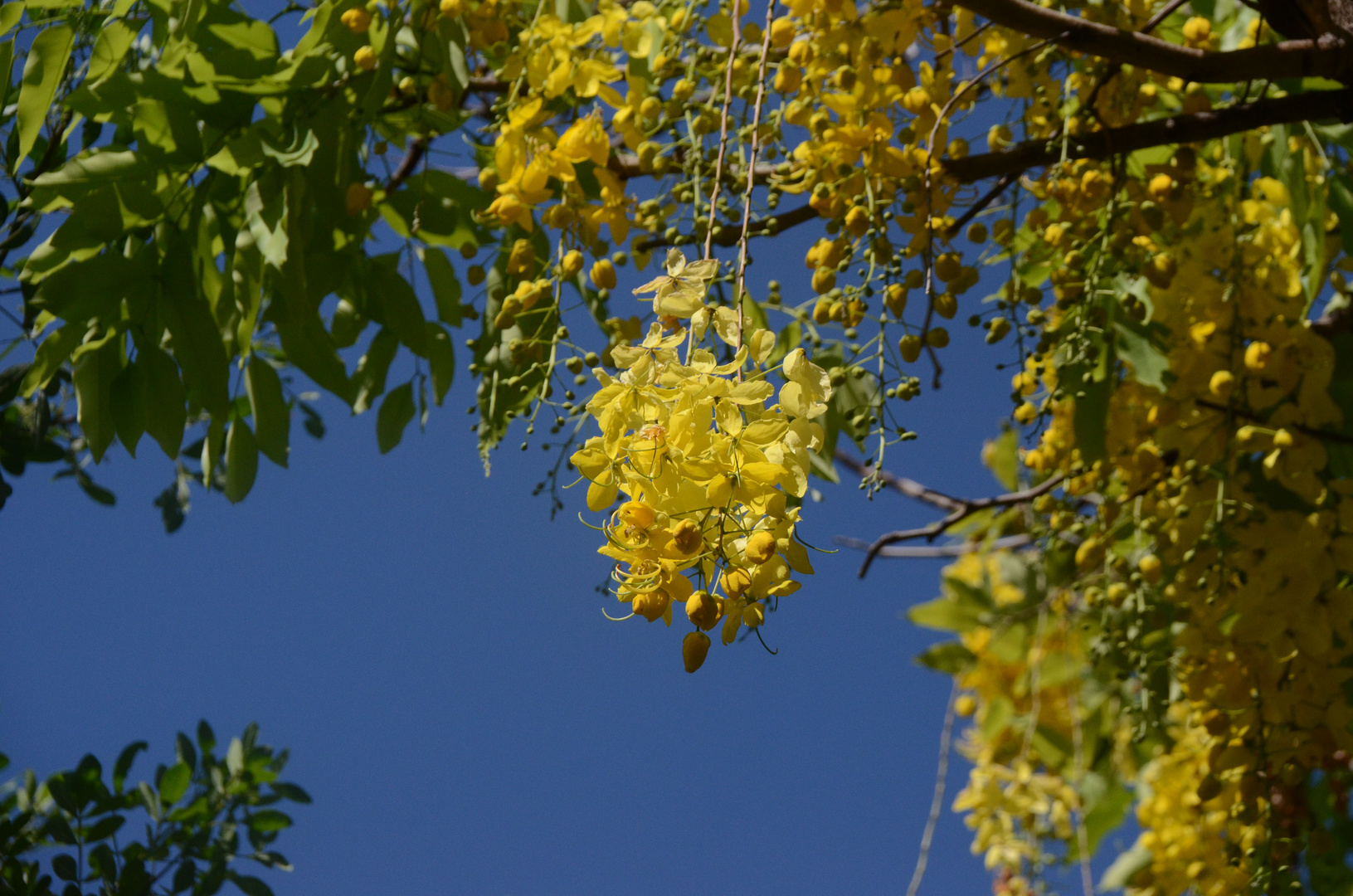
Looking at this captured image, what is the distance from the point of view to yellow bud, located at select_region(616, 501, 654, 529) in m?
0.75

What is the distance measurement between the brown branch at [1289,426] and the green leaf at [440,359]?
3.27 feet

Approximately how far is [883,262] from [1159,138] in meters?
0.39

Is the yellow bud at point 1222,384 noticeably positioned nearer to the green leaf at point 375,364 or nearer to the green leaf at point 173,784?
the green leaf at point 375,364

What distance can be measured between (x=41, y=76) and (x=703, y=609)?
1.00m

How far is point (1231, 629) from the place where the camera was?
1451 mm

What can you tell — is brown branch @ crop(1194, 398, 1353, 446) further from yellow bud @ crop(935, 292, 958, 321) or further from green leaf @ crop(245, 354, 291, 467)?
green leaf @ crop(245, 354, 291, 467)

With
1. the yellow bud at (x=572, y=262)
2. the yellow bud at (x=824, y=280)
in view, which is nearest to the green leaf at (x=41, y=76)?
the yellow bud at (x=572, y=262)

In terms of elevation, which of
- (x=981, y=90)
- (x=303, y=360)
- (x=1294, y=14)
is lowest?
(x=303, y=360)

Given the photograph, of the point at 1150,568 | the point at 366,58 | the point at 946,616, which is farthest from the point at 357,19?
the point at 946,616

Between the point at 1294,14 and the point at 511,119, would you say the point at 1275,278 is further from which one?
the point at 511,119

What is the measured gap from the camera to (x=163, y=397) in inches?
51.5

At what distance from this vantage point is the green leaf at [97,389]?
127cm

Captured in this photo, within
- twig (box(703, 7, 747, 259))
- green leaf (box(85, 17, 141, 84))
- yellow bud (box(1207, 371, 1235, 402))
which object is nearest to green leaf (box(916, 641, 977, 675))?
yellow bud (box(1207, 371, 1235, 402))

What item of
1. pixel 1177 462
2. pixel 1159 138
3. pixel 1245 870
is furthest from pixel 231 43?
pixel 1245 870
